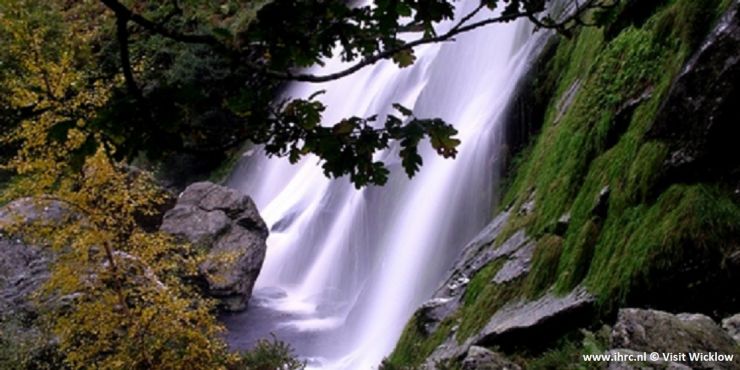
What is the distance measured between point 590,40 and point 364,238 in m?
5.03

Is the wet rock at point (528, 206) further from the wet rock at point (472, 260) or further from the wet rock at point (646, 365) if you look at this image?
the wet rock at point (646, 365)

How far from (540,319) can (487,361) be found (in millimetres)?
387

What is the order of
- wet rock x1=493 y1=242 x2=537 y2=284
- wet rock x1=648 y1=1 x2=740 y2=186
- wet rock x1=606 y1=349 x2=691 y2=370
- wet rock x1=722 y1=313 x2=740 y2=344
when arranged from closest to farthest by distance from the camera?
Answer: wet rock x1=606 y1=349 x2=691 y2=370 < wet rock x1=722 y1=313 x2=740 y2=344 < wet rock x1=648 y1=1 x2=740 y2=186 < wet rock x1=493 y1=242 x2=537 y2=284

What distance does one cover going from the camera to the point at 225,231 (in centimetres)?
1098

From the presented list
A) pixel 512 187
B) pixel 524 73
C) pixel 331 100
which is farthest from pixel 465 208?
pixel 331 100

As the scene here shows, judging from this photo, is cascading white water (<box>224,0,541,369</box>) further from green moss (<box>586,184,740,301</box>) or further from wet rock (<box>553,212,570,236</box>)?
green moss (<box>586,184,740,301</box>)

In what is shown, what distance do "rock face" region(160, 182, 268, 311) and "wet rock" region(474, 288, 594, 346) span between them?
21.8ft

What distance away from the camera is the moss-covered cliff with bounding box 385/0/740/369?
3037 millimetres

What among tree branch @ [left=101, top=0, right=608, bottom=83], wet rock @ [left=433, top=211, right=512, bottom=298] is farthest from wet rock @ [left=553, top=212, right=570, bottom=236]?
tree branch @ [left=101, top=0, right=608, bottom=83]

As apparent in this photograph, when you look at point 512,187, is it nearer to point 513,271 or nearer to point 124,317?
point 513,271

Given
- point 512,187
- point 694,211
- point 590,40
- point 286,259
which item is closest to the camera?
point 694,211

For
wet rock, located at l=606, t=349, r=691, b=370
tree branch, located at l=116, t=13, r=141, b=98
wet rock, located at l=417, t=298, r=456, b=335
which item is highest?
wet rock, located at l=417, t=298, r=456, b=335

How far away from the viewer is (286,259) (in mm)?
11680

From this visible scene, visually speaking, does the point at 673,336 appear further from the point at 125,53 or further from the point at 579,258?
the point at 125,53
